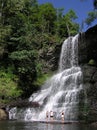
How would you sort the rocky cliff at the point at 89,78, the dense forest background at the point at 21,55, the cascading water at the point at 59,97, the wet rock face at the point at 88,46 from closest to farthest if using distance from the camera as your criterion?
the rocky cliff at the point at 89,78 → the cascading water at the point at 59,97 → the wet rock face at the point at 88,46 → the dense forest background at the point at 21,55

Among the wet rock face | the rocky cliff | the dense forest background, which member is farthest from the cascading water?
the wet rock face

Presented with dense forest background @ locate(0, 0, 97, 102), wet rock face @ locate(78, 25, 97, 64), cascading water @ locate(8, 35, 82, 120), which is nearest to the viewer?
cascading water @ locate(8, 35, 82, 120)

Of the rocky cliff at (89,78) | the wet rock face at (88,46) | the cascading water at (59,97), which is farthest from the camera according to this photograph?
the wet rock face at (88,46)

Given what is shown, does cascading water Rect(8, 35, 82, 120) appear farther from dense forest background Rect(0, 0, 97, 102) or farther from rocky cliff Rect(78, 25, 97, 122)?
dense forest background Rect(0, 0, 97, 102)

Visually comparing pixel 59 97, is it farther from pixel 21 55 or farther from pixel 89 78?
pixel 21 55

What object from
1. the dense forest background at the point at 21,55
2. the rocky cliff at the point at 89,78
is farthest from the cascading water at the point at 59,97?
the dense forest background at the point at 21,55

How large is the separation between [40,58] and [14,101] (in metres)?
12.7

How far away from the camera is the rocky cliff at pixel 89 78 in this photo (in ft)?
109

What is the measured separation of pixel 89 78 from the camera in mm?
36281

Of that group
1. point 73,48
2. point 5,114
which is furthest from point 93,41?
point 5,114

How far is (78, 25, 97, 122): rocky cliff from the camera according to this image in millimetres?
33250

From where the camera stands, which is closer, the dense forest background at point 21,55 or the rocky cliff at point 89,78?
the rocky cliff at point 89,78

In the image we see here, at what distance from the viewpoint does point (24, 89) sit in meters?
44.4

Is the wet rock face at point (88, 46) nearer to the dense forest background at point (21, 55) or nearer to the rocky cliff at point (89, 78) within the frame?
the rocky cliff at point (89, 78)
